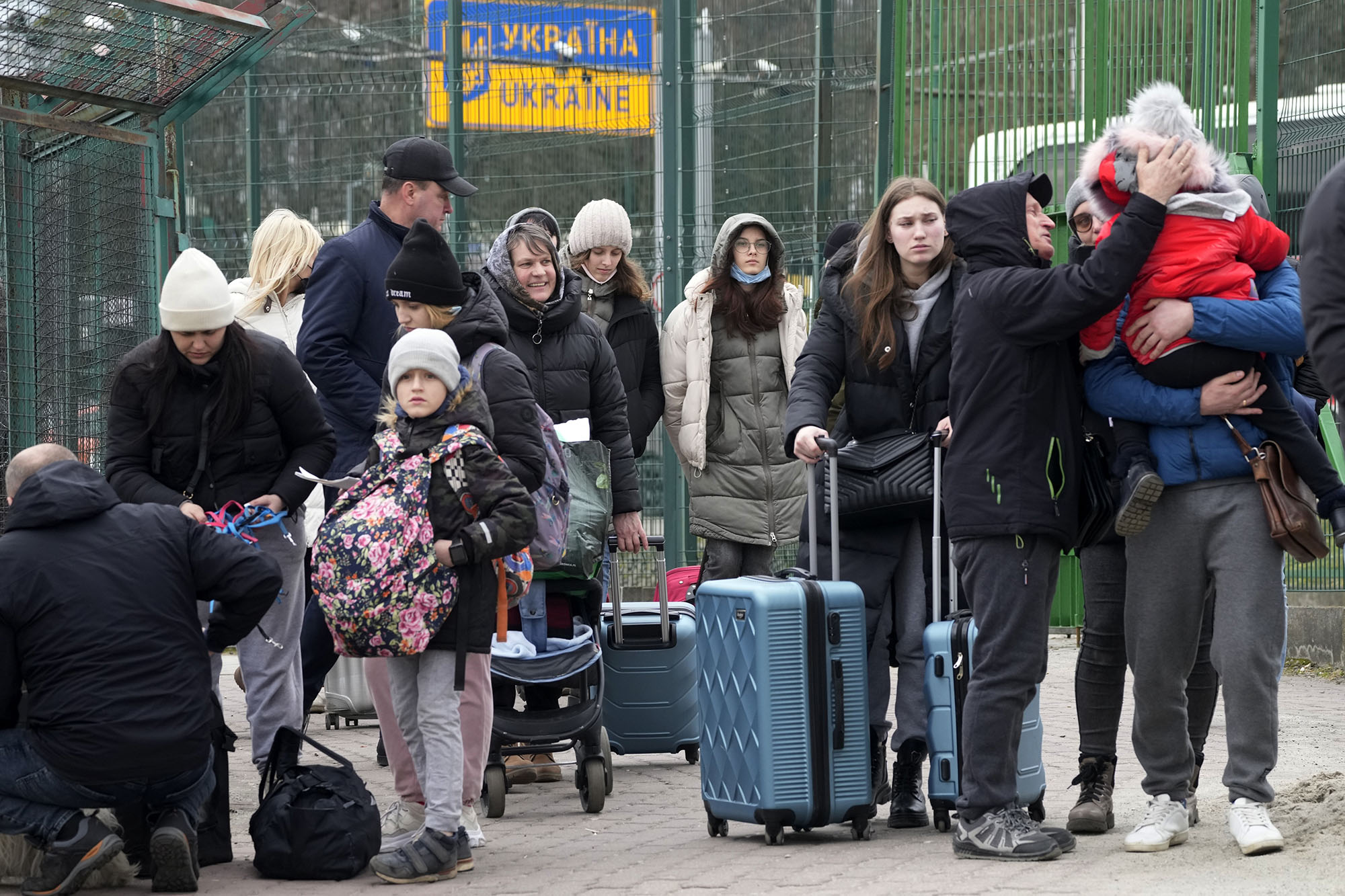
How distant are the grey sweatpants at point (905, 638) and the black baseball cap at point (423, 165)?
1973 mm

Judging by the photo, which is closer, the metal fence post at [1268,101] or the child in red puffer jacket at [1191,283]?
the child in red puffer jacket at [1191,283]

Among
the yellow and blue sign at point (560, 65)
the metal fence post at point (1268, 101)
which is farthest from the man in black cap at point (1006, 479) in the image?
the yellow and blue sign at point (560, 65)

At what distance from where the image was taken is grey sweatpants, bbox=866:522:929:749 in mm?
5844

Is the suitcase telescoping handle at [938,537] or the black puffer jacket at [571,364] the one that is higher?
the black puffer jacket at [571,364]

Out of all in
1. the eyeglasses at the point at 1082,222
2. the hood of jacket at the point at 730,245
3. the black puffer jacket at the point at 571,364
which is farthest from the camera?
the hood of jacket at the point at 730,245

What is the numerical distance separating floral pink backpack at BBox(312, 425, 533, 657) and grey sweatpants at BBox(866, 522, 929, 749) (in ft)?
4.64

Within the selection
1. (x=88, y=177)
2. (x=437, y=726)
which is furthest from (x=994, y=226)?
(x=88, y=177)

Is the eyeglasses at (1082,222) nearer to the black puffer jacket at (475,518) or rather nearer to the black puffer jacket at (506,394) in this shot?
the black puffer jacket at (506,394)

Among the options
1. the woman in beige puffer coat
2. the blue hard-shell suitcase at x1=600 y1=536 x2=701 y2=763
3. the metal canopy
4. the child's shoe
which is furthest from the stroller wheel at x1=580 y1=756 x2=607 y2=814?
the metal canopy

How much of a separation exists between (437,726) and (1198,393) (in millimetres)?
2263

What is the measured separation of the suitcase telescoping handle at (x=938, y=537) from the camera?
18.2 feet

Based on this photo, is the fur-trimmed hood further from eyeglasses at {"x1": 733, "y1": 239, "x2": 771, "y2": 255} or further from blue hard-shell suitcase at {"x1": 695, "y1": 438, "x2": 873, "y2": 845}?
eyeglasses at {"x1": 733, "y1": 239, "x2": 771, "y2": 255}

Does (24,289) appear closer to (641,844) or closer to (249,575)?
(249,575)

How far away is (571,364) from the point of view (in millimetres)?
6809
